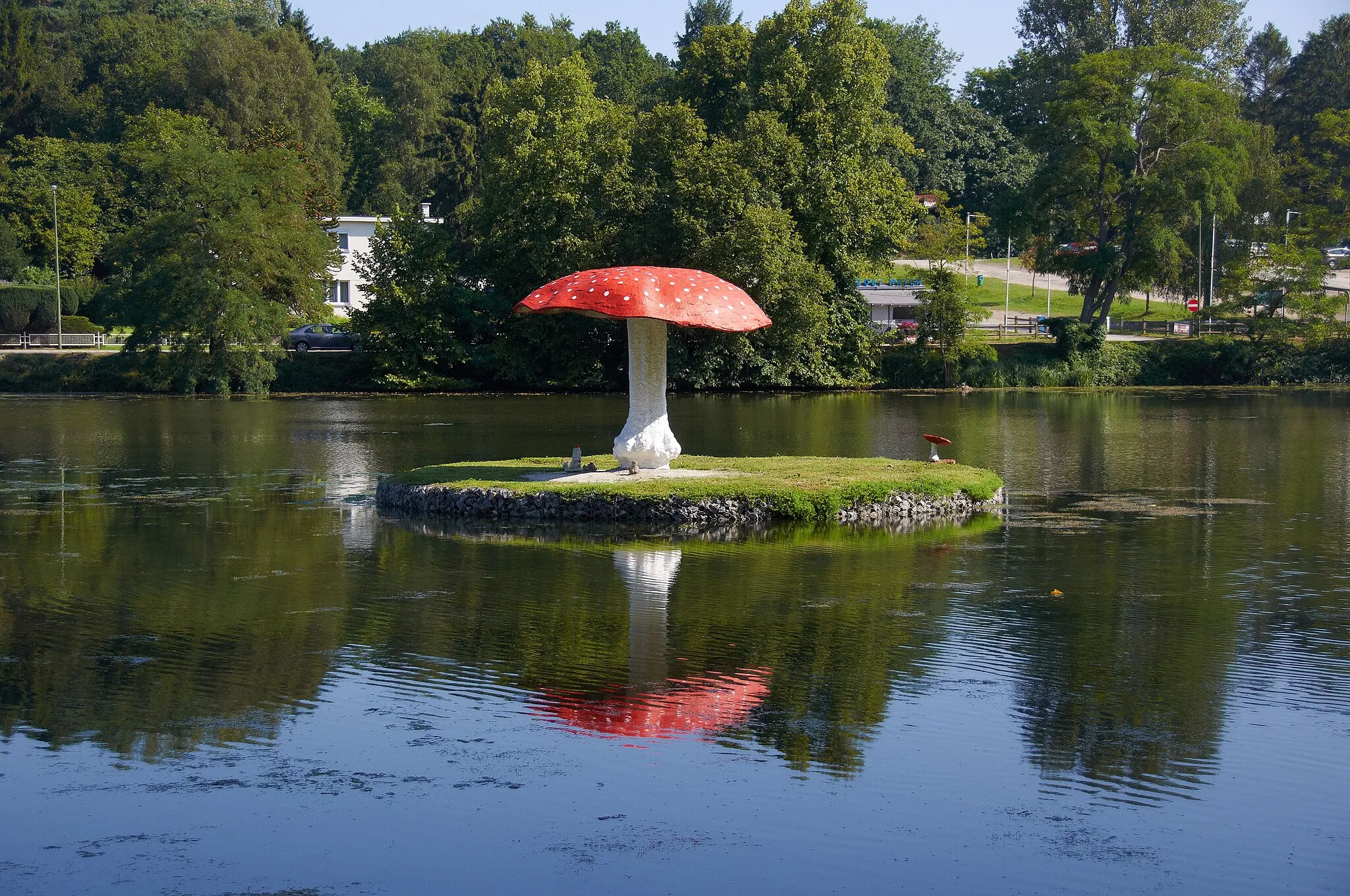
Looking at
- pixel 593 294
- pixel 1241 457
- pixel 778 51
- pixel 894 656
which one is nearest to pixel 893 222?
pixel 778 51

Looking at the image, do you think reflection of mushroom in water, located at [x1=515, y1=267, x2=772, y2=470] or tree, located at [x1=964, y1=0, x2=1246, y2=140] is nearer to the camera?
reflection of mushroom in water, located at [x1=515, y1=267, x2=772, y2=470]

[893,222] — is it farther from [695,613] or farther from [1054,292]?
[695,613]

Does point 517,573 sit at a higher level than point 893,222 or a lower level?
lower

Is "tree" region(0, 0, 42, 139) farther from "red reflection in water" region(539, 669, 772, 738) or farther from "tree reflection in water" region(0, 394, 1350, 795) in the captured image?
"red reflection in water" region(539, 669, 772, 738)

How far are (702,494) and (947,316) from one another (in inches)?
1990

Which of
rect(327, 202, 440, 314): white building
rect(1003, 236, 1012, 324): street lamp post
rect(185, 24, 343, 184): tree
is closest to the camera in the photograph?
rect(185, 24, 343, 184): tree

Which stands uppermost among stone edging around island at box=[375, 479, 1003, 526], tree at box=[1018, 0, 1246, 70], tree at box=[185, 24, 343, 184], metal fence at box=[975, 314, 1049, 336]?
tree at box=[1018, 0, 1246, 70]

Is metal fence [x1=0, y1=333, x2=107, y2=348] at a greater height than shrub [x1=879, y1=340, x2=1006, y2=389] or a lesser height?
greater

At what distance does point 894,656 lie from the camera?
60.4 ft

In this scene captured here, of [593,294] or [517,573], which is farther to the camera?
[593,294]

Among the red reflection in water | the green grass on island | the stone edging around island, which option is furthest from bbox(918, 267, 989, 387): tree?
the red reflection in water

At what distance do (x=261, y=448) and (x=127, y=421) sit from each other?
41.2 feet

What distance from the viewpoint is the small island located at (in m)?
29.2

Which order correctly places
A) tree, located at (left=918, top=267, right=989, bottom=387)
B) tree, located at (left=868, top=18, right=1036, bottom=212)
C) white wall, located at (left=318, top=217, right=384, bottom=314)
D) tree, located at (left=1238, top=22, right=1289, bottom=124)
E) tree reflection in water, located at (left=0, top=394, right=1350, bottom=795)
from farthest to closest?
tree, located at (left=1238, top=22, right=1289, bottom=124), tree, located at (left=868, top=18, right=1036, bottom=212), white wall, located at (left=318, top=217, right=384, bottom=314), tree, located at (left=918, top=267, right=989, bottom=387), tree reflection in water, located at (left=0, top=394, right=1350, bottom=795)
